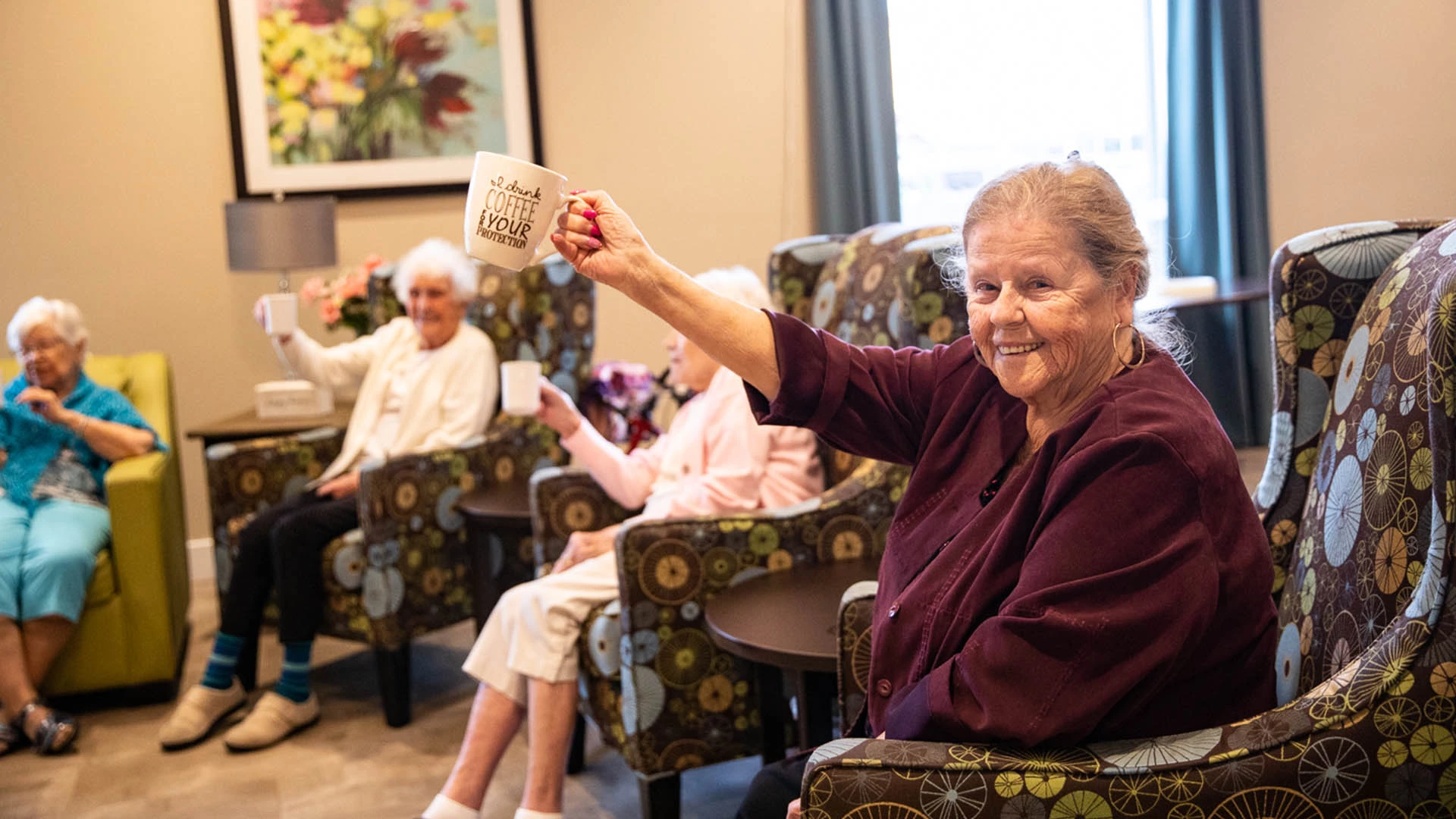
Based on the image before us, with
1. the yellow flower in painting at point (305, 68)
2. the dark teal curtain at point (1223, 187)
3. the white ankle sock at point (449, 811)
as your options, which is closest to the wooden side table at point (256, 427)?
the yellow flower in painting at point (305, 68)

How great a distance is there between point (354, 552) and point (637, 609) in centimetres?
125

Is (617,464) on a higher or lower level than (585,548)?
higher

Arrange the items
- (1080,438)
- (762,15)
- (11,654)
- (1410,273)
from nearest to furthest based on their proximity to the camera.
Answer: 1. (1080,438)
2. (1410,273)
3. (11,654)
4. (762,15)

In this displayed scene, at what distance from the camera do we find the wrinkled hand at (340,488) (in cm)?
331

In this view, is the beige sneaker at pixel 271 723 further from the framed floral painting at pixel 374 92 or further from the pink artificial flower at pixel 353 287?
the framed floral painting at pixel 374 92

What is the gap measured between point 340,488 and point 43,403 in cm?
76

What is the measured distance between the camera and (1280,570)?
1648 mm

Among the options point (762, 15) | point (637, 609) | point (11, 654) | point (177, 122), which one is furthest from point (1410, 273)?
point (177, 122)

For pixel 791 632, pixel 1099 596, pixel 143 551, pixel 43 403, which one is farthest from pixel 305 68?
pixel 1099 596

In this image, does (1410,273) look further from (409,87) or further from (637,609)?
(409,87)

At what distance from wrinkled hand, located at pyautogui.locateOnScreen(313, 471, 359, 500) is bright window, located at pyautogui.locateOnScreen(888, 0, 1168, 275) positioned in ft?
8.39

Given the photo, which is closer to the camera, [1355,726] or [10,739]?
[1355,726]

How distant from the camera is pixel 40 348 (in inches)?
132

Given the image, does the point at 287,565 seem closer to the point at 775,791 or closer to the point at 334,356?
the point at 334,356
